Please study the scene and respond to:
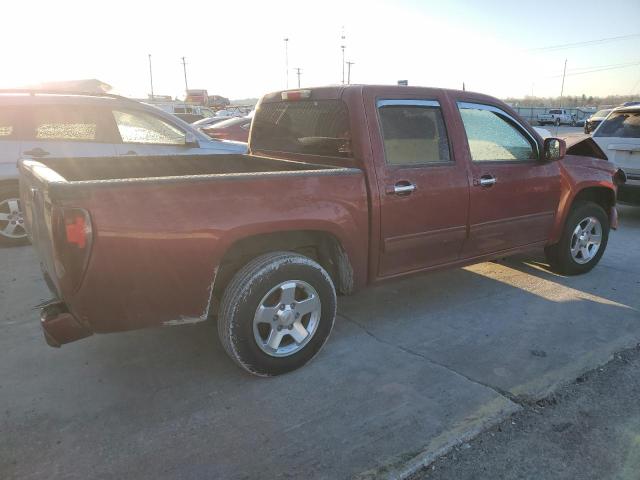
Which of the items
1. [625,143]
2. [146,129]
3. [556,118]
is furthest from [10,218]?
[556,118]

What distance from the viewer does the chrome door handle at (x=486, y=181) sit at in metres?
3.87

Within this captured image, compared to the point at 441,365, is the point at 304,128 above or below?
above

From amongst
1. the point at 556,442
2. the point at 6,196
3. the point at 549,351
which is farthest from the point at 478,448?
the point at 6,196

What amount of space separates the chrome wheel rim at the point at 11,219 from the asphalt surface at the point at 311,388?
1.75m

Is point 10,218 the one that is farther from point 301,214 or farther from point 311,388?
point 311,388

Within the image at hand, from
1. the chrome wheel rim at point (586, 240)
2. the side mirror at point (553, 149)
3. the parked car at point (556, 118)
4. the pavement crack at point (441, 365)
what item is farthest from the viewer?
the parked car at point (556, 118)

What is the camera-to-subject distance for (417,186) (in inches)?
138

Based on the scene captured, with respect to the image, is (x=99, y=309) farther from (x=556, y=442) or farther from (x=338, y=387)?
(x=556, y=442)

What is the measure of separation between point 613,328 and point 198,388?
3.13 meters

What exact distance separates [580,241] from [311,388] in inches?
135

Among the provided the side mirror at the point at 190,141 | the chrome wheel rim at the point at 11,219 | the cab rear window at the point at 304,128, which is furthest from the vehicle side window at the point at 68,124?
the cab rear window at the point at 304,128

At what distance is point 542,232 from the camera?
14.9 ft

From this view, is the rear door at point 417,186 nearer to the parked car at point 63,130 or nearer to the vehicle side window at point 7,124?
the parked car at point 63,130

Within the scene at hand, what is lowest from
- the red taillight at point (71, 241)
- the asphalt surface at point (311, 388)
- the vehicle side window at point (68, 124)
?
the asphalt surface at point (311, 388)
